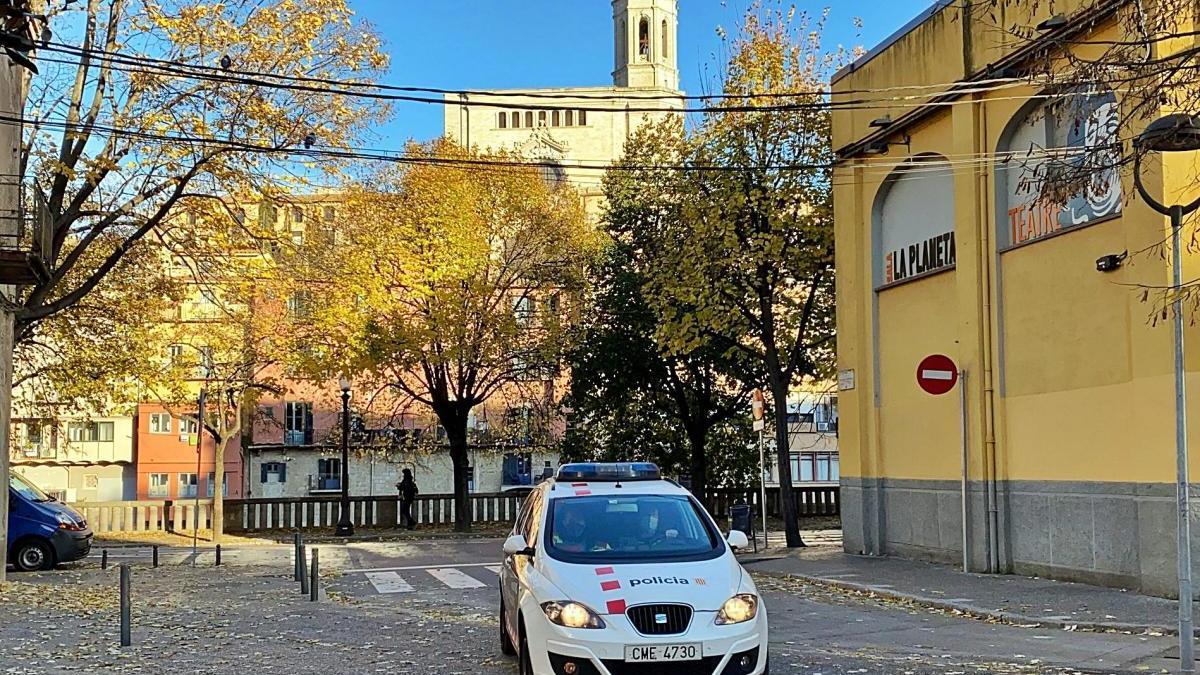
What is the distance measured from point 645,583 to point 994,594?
24.6ft

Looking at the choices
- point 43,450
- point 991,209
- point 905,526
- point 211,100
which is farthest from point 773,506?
point 43,450

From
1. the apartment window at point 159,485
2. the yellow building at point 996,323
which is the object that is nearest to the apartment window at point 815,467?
the apartment window at point 159,485

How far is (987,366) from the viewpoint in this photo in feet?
54.5

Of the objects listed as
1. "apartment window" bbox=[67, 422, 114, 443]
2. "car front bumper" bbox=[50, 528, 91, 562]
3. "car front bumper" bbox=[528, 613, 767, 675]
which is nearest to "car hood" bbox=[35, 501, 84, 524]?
"car front bumper" bbox=[50, 528, 91, 562]

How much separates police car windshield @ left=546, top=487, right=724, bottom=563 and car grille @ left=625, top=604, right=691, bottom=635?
0.84 m

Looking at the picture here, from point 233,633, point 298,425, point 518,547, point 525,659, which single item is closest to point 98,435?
point 298,425

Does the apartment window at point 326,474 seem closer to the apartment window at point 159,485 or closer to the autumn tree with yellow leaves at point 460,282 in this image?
the apartment window at point 159,485

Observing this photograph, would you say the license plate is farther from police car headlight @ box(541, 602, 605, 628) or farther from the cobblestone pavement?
the cobblestone pavement

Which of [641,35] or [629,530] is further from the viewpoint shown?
[641,35]

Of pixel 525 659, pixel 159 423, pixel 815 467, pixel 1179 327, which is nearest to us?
pixel 525 659

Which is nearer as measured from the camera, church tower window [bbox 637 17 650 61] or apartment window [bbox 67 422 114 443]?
apartment window [bbox 67 422 114 443]

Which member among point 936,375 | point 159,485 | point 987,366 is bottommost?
point 159,485

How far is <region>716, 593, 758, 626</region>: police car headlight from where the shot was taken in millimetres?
7953

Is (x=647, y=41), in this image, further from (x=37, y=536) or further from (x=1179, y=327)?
(x=1179, y=327)
